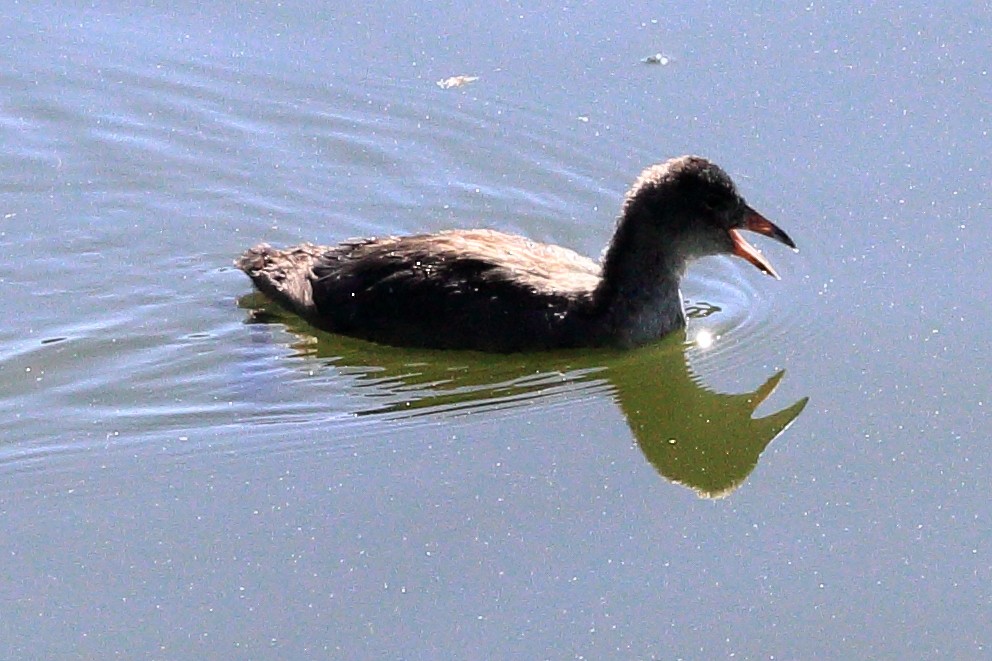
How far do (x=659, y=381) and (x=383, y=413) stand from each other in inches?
56.8

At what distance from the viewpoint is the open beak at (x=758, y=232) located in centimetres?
1027

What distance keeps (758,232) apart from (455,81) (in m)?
2.77

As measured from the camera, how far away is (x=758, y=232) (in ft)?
34.1

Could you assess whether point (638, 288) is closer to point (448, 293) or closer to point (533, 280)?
point (533, 280)

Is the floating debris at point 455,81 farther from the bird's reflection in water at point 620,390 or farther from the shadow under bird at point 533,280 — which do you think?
the bird's reflection in water at point 620,390

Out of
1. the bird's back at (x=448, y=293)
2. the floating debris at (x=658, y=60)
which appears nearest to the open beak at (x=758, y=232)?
the bird's back at (x=448, y=293)

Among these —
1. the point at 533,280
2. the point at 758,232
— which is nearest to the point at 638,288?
the point at 533,280

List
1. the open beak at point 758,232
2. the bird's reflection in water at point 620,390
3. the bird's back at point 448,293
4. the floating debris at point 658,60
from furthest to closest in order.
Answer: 1. the floating debris at point 658,60
2. the open beak at point 758,232
3. the bird's back at point 448,293
4. the bird's reflection in water at point 620,390

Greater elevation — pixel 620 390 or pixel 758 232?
pixel 758 232

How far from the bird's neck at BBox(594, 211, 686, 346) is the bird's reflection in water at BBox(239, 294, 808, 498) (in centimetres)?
12

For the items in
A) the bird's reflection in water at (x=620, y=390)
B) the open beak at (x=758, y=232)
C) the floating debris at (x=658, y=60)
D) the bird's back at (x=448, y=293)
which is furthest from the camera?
the floating debris at (x=658, y=60)

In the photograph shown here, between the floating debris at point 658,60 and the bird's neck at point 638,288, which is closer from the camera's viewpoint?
the bird's neck at point 638,288

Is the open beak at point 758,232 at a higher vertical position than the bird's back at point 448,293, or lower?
higher

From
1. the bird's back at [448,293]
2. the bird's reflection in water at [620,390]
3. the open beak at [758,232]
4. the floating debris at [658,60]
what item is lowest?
the bird's reflection in water at [620,390]
